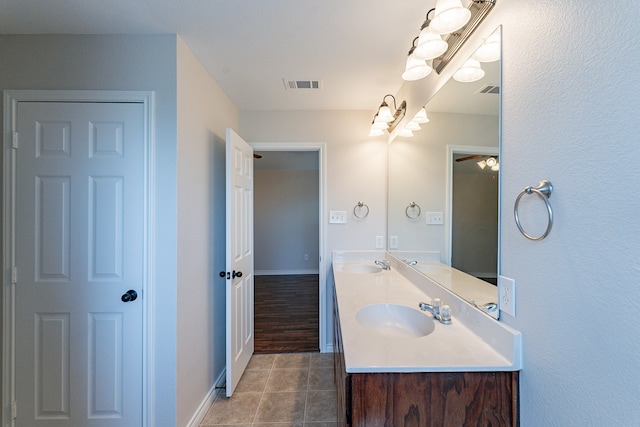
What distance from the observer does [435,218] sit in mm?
1644

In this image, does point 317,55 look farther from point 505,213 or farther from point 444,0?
point 505,213

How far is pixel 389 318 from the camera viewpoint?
4.70 ft

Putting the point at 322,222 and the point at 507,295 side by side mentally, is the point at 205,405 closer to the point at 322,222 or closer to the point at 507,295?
the point at 322,222

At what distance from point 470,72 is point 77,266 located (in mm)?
2281

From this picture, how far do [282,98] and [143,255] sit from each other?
1707mm

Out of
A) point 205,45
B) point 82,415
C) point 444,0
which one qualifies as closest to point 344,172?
point 205,45

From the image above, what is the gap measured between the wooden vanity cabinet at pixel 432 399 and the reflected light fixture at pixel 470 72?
1.16 meters

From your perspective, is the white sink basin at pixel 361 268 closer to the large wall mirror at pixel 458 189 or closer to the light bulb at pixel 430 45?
the large wall mirror at pixel 458 189

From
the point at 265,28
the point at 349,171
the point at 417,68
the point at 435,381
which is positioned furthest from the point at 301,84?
the point at 435,381

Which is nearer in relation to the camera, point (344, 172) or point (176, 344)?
point (176, 344)

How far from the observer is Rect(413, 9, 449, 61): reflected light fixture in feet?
3.69

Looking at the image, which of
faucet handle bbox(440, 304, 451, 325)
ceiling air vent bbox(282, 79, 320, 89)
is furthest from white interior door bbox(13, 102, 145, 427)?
faucet handle bbox(440, 304, 451, 325)

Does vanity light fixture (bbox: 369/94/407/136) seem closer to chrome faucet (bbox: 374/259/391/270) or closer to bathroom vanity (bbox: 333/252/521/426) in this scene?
chrome faucet (bbox: 374/259/391/270)

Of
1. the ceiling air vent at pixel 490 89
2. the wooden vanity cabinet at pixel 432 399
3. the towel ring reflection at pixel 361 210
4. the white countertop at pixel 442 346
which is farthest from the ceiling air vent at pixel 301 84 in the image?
the wooden vanity cabinet at pixel 432 399
